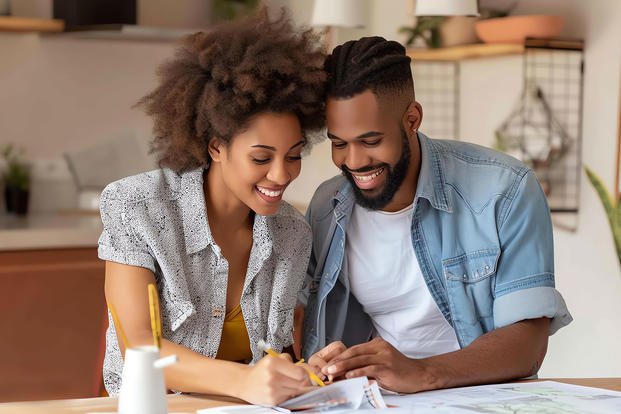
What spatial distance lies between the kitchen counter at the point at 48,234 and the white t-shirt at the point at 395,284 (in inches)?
80.5

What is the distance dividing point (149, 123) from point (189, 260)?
3044mm

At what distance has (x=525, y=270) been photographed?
2121 millimetres

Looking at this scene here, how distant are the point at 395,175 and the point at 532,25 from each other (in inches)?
58.6

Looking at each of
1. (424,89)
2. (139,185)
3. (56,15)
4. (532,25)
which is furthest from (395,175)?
(56,15)

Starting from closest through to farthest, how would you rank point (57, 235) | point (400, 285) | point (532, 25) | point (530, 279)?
point (530, 279)
point (400, 285)
point (532, 25)
point (57, 235)

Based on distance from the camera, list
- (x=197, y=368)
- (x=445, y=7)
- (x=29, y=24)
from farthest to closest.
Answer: (x=29, y=24)
(x=445, y=7)
(x=197, y=368)

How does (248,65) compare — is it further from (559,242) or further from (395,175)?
(559,242)

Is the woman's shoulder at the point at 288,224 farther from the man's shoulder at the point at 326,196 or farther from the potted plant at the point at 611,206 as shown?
the potted plant at the point at 611,206

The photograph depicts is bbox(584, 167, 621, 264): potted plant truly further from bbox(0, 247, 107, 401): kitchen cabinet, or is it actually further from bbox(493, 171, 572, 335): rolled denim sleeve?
bbox(0, 247, 107, 401): kitchen cabinet

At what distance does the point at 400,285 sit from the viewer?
88.9 inches

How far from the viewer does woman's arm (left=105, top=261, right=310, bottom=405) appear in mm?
1720

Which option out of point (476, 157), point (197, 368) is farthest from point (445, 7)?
point (197, 368)

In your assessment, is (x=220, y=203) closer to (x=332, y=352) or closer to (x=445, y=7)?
(x=332, y=352)

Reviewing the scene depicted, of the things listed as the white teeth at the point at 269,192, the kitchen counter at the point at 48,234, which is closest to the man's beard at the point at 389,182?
the white teeth at the point at 269,192
